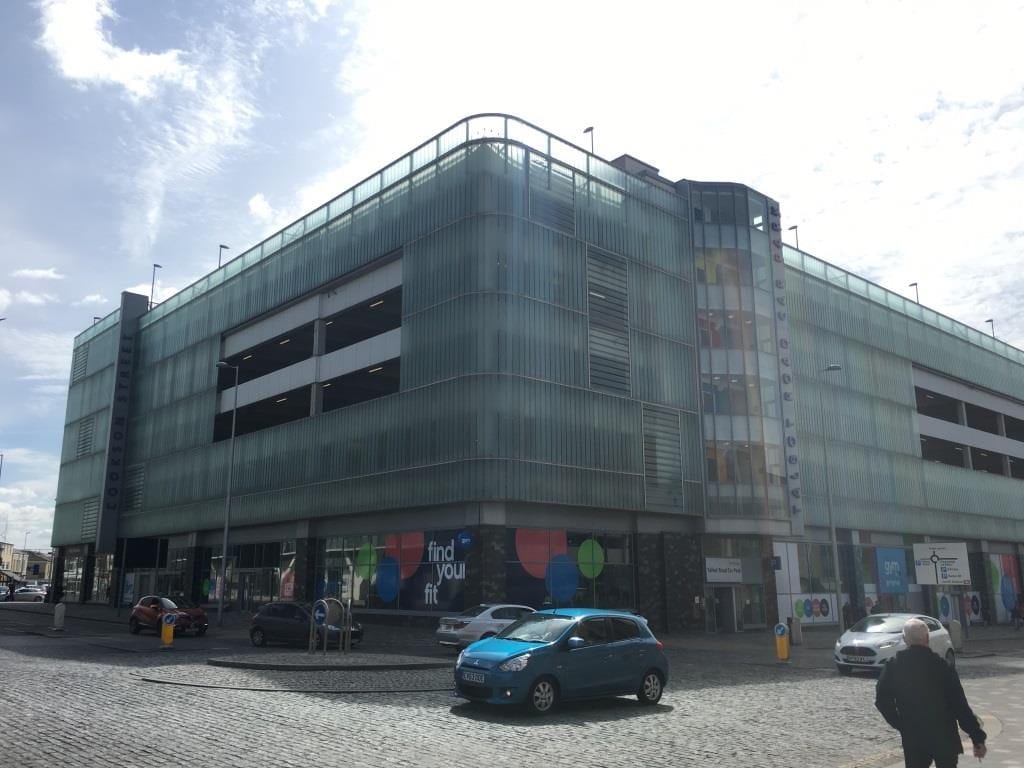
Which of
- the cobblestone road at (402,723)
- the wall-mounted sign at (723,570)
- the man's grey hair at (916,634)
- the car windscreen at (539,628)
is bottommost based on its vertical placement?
the cobblestone road at (402,723)

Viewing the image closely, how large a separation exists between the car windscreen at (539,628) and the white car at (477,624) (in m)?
10.1

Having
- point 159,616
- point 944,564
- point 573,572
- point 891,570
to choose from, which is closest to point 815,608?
point 891,570

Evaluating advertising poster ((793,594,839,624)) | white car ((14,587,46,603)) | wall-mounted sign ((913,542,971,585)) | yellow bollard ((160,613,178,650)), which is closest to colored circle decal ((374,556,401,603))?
yellow bollard ((160,613,178,650))

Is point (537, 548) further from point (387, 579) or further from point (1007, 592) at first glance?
point (1007, 592)

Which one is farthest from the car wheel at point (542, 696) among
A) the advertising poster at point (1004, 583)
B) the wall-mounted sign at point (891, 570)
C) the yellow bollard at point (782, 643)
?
the advertising poster at point (1004, 583)

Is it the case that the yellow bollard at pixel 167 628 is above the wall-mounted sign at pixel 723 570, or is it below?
below

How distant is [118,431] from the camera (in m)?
59.5

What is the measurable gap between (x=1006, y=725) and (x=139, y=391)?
57.7 m

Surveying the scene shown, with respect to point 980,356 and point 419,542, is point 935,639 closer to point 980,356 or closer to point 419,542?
point 419,542

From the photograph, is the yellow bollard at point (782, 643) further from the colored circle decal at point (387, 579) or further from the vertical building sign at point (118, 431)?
the vertical building sign at point (118, 431)

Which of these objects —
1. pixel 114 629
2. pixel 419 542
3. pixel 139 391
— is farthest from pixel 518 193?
pixel 139 391

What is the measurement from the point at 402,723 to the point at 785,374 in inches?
1342

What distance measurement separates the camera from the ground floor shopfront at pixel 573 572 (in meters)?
33.7

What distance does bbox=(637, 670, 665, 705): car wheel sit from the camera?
1498cm
